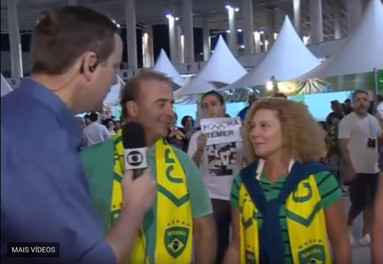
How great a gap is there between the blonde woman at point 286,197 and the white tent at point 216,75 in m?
15.7

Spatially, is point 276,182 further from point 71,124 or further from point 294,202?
point 71,124

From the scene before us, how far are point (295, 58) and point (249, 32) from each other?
22118mm

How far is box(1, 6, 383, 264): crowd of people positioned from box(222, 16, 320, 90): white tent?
32.7 feet

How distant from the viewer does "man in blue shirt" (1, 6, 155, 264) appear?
1130 mm

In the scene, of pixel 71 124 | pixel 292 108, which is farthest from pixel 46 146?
pixel 292 108

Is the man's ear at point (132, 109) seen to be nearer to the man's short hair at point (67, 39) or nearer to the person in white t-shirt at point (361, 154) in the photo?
the man's short hair at point (67, 39)

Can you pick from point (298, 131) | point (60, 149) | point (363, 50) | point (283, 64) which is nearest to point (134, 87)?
point (298, 131)

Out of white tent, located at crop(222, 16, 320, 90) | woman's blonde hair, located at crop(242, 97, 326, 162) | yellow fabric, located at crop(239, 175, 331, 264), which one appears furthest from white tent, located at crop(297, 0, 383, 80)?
yellow fabric, located at crop(239, 175, 331, 264)

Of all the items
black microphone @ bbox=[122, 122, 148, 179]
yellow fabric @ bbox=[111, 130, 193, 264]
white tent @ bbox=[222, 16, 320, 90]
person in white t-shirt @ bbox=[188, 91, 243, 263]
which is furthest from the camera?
white tent @ bbox=[222, 16, 320, 90]

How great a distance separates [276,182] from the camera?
305 centimetres

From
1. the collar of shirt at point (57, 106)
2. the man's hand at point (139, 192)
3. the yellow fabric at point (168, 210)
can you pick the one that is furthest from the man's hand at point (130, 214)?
the yellow fabric at point (168, 210)

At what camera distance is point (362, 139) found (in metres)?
8.16

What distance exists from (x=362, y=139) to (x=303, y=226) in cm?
545

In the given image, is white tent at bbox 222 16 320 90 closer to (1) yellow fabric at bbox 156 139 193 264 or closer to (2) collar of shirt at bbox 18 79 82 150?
A: (1) yellow fabric at bbox 156 139 193 264
